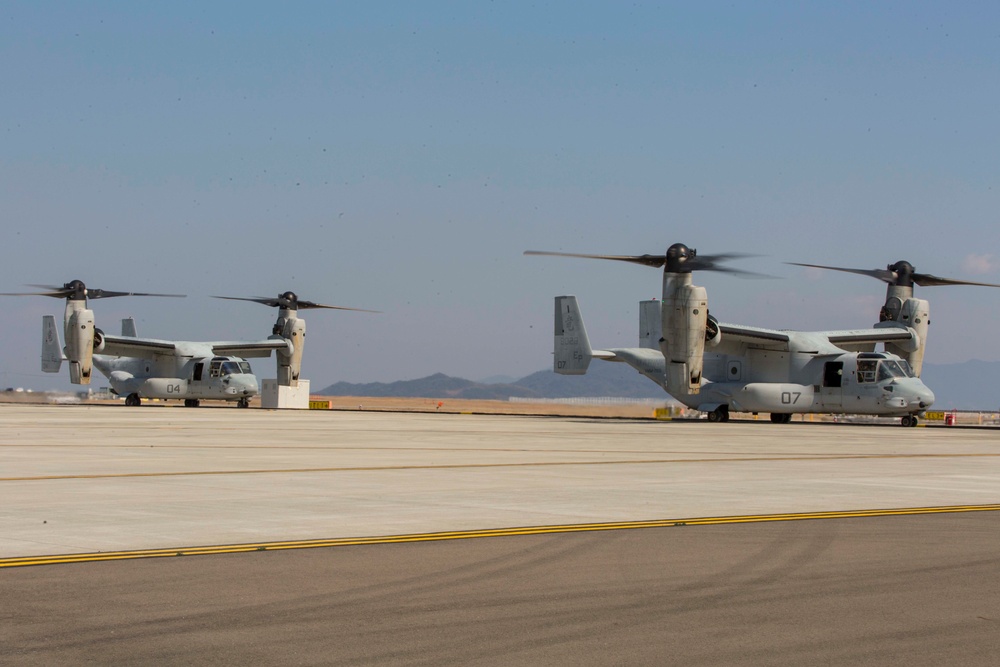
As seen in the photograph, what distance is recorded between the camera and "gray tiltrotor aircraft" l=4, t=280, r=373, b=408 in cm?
6341

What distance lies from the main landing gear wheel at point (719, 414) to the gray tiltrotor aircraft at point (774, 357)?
0.05m

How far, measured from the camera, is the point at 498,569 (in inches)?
355

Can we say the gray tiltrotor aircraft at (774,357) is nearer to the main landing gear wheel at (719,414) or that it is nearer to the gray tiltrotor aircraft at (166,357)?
the main landing gear wheel at (719,414)

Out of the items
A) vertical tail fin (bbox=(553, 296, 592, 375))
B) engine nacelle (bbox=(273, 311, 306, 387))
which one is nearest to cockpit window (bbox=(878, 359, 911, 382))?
vertical tail fin (bbox=(553, 296, 592, 375))

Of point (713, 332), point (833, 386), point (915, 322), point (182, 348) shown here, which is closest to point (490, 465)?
point (713, 332)

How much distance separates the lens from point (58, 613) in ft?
23.7

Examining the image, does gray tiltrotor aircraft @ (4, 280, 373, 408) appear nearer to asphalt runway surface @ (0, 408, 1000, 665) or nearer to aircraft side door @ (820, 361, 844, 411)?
aircraft side door @ (820, 361, 844, 411)

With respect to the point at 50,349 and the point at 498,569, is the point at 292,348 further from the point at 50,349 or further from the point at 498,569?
the point at 498,569

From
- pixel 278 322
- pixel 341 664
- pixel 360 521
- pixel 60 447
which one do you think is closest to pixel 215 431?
pixel 60 447

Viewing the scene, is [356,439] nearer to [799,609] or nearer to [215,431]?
[215,431]

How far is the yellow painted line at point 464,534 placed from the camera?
945 centimetres

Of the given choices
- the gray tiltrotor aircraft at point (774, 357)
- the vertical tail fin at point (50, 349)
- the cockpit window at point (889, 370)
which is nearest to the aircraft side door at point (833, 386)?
the gray tiltrotor aircraft at point (774, 357)

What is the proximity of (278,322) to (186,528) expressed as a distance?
6350 centimetres

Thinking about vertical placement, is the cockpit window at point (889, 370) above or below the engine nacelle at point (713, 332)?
below
